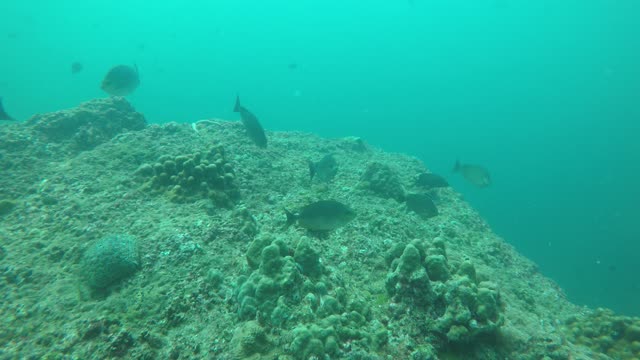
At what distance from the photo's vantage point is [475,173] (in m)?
9.43

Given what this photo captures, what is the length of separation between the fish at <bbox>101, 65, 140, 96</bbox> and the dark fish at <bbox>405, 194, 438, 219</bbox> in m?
7.39

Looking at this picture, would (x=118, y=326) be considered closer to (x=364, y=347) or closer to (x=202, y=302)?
(x=202, y=302)

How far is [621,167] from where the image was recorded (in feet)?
236

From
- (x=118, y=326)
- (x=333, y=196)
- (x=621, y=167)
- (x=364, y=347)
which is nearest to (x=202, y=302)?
(x=118, y=326)

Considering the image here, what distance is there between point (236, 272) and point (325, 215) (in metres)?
1.31

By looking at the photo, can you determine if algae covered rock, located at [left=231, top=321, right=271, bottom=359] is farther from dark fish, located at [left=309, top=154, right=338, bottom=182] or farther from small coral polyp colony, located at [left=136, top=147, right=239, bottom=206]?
dark fish, located at [left=309, top=154, right=338, bottom=182]

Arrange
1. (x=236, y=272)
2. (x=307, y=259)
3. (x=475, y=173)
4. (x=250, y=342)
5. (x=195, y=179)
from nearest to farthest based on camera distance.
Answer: (x=250, y=342)
(x=307, y=259)
(x=236, y=272)
(x=195, y=179)
(x=475, y=173)

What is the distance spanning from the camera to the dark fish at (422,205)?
7.23 metres

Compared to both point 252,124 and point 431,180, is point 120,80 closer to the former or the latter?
point 252,124

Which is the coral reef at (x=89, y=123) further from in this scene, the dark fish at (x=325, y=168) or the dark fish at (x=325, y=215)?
the dark fish at (x=325, y=215)

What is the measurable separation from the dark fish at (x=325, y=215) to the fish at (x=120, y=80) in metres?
6.79

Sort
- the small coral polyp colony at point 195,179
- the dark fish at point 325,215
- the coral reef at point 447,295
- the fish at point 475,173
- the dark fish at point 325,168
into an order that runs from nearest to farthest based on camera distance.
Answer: the coral reef at point 447,295
the dark fish at point 325,215
the small coral polyp colony at point 195,179
the dark fish at point 325,168
the fish at point 475,173

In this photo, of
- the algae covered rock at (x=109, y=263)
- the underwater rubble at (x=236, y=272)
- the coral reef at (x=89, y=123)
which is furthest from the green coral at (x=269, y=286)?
the coral reef at (x=89, y=123)

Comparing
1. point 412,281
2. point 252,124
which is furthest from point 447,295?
point 252,124
